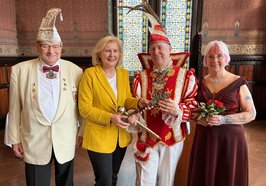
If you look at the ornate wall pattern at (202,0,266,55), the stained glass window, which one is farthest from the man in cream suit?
the ornate wall pattern at (202,0,266,55)

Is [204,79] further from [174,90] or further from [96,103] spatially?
→ [96,103]

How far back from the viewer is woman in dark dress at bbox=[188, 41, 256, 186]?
1614mm

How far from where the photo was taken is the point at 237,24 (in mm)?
5387

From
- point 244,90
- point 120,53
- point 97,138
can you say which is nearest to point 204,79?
point 244,90

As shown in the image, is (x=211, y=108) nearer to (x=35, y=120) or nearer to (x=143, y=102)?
(x=143, y=102)

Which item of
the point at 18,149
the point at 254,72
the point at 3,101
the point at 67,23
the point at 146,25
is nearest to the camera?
the point at 18,149

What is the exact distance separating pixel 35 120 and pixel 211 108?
1.19m

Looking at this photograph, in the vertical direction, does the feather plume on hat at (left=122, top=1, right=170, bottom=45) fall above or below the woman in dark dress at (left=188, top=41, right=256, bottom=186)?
above

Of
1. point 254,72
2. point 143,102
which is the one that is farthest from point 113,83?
point 254,72

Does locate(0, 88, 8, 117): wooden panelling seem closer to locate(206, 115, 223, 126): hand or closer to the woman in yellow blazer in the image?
the woman in yellow blazer

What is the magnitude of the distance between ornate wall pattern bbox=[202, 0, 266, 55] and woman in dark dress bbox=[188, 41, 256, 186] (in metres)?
4.21

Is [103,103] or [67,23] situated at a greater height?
[67,23]

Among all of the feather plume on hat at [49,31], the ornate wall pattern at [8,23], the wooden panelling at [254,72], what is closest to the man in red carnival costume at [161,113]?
the feather plume on hat at [49,31]

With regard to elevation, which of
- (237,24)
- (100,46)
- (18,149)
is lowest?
(18,149)
